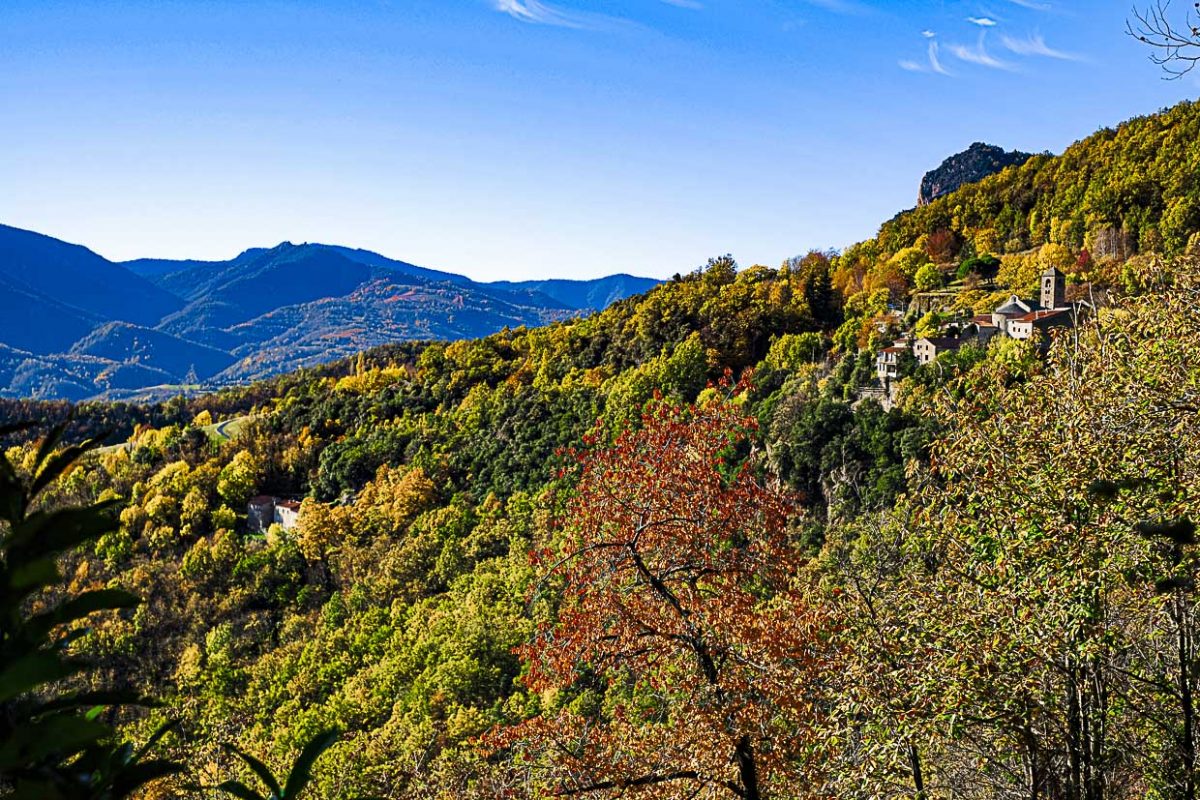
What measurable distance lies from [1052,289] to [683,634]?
101ft

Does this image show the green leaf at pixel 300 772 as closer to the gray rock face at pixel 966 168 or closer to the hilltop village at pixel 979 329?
the hilltop village at pixel 979 329

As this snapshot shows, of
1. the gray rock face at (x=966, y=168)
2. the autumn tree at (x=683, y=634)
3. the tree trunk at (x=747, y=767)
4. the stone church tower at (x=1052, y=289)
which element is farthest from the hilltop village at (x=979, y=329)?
the gray rock face at (x=966, y=168)

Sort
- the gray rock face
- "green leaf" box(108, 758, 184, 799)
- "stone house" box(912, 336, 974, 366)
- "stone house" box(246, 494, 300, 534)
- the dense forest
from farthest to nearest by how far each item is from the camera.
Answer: the gray rock face → "stone house" box(246, 494, 300, 534) → "stone house" box(912, 336, 974, 366) → the dense forest → "green leaf" box(108, 758, 184, 799)

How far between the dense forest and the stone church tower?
257 cm

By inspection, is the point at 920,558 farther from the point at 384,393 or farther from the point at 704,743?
the point at 384,393

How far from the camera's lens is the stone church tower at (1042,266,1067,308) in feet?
99.8

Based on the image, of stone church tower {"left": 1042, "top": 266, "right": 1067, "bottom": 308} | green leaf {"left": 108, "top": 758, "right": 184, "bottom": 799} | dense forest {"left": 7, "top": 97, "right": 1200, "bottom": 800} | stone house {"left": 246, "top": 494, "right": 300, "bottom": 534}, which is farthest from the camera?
stone house {"left": 246, "top": 494, "right": 300, "bottom": 534}

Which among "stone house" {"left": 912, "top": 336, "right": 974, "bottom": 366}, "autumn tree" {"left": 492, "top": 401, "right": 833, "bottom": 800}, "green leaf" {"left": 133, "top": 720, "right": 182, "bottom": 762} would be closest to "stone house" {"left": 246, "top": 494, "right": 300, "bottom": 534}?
"stone house" {"left": 912, "top": 336, "right": 974, "bottom": 366}

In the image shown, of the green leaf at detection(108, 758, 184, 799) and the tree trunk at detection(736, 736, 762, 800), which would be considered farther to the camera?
the tree trunk at detection(736, 736, 762, 800)

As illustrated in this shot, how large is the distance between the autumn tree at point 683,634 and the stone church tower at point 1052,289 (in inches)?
1157

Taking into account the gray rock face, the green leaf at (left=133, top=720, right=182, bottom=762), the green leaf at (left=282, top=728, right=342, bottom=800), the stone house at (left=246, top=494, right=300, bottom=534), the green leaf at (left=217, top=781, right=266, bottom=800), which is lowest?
the stone house at (left=246, top=494, right=300, bottom=534)

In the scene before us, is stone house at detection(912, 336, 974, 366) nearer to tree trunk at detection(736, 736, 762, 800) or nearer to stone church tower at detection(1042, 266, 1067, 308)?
stone church tower at detection(1042, 266, 1067, 308)

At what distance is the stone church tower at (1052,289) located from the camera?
Result: 3041 cm

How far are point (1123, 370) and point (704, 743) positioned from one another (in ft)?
12.1
